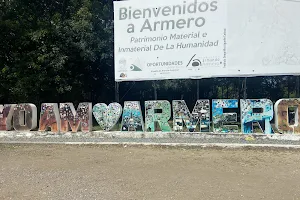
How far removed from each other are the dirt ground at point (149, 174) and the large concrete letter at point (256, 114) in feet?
6.53

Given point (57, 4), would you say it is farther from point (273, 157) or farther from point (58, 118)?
point (273, 157)

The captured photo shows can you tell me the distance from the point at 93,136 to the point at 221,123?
4545mm

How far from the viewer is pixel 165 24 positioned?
43.1 ft

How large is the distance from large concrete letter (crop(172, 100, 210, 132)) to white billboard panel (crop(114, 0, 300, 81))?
1.64m

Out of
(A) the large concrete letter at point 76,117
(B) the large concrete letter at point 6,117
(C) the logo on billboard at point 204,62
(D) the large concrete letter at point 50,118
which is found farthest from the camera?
(B) the large concrete letter at point 6,117

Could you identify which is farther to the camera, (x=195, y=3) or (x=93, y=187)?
(x=195, y=3)

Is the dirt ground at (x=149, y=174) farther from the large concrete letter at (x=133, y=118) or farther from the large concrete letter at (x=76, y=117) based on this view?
the large concrete letter at (x=76, y=117)

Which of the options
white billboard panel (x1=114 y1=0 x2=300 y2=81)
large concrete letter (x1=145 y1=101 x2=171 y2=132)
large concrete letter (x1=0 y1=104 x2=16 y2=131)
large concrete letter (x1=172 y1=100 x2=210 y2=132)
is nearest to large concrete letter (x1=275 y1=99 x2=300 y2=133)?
white billboard panel (x1=114 y1=0 x2=300 y2=81)

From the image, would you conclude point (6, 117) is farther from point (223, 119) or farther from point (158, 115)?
point (223, 119)

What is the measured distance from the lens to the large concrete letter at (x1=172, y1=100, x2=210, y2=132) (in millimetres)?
11414

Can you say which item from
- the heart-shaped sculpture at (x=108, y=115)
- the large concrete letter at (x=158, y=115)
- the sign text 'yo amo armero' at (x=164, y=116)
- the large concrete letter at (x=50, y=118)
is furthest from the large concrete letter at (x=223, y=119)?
the large concrete letter at (x=50, y=118)

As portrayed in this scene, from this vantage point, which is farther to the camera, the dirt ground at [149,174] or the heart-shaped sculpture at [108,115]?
the heart-shaped sculpture at [108,115]

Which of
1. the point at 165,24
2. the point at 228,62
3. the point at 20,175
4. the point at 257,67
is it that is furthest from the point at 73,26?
the point at 20,175

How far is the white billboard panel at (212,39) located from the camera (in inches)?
487
